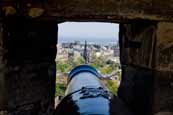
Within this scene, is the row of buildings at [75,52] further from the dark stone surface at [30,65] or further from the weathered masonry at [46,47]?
the weathered masonry at [46,47]

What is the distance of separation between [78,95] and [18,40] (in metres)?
1.05

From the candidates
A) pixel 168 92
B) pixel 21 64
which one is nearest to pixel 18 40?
pixel 21 64

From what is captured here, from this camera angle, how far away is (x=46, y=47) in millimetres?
3791

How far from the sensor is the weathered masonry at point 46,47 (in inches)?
122

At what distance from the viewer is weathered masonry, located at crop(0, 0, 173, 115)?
3.09 meters

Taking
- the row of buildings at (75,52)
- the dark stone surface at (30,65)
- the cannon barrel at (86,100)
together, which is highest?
the dark stone surface at (30,65)

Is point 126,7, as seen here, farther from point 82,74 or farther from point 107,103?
point 82,74

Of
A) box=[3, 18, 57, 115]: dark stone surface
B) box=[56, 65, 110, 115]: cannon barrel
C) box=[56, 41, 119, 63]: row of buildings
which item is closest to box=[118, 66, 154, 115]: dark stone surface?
box=[56, 65, 110, 115]: cannon barrel

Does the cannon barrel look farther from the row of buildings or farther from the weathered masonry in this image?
the row of buildings

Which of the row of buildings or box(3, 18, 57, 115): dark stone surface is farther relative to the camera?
the row of buildings

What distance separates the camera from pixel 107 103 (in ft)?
12.1

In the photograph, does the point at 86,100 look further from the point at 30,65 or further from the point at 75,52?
the point at 75,52

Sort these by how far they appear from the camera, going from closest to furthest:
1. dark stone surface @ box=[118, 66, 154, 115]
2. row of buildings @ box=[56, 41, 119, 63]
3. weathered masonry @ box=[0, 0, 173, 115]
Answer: weathered masonry @ box=[0, 0, 173, 115]
dark stone surface @ box=[118, 66, 154, 115]
row of buildings @ box=[56, 41, 119, 63]

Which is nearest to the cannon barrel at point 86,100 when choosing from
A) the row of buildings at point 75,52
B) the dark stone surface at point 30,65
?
the dark stone surface at point 30,65
